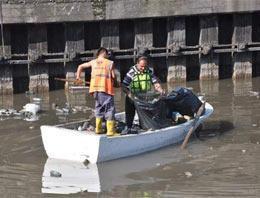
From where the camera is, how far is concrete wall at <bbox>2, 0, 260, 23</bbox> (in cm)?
1752

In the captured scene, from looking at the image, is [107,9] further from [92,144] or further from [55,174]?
[55,174]

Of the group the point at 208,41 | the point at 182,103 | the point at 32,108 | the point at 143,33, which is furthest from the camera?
the point at 208,41

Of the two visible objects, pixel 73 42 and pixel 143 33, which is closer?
pixel 73 42

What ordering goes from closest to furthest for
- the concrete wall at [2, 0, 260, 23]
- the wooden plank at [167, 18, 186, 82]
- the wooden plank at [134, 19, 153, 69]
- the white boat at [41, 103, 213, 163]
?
1. the white boat at [41, 103, 213, 163]
2. the concrete wall at [2, 0, 260, 23]
3. the wooden plank at [134, 19, 153, 69]
4. the wooden plank at [167, 18, 186, 82]

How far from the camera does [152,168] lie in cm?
1072

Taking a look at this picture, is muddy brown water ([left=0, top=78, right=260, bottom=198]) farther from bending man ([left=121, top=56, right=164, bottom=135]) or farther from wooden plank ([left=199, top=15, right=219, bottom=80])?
wooden plank ([left=199, top=15, right=219, bottom=80])

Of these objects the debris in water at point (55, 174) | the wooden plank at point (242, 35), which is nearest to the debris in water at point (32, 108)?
the debris in water at point (55, 174)

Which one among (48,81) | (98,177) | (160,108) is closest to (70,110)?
(48,81)

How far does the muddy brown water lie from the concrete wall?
399 cm

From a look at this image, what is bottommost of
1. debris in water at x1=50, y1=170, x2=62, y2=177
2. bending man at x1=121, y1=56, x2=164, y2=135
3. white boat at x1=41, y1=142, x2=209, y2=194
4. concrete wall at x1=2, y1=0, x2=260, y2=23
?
white boat at x1=41, y1=142, x2=209, y2=194

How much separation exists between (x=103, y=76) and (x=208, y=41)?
8464mm

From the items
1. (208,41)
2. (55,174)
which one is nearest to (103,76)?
(55,174)

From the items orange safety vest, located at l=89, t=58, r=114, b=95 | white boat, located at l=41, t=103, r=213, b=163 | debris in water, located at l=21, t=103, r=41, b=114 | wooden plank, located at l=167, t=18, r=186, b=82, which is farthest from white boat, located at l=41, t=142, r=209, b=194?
wooden plank, located at l=167, t=18, r=186, b=82

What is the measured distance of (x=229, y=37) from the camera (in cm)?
1973
